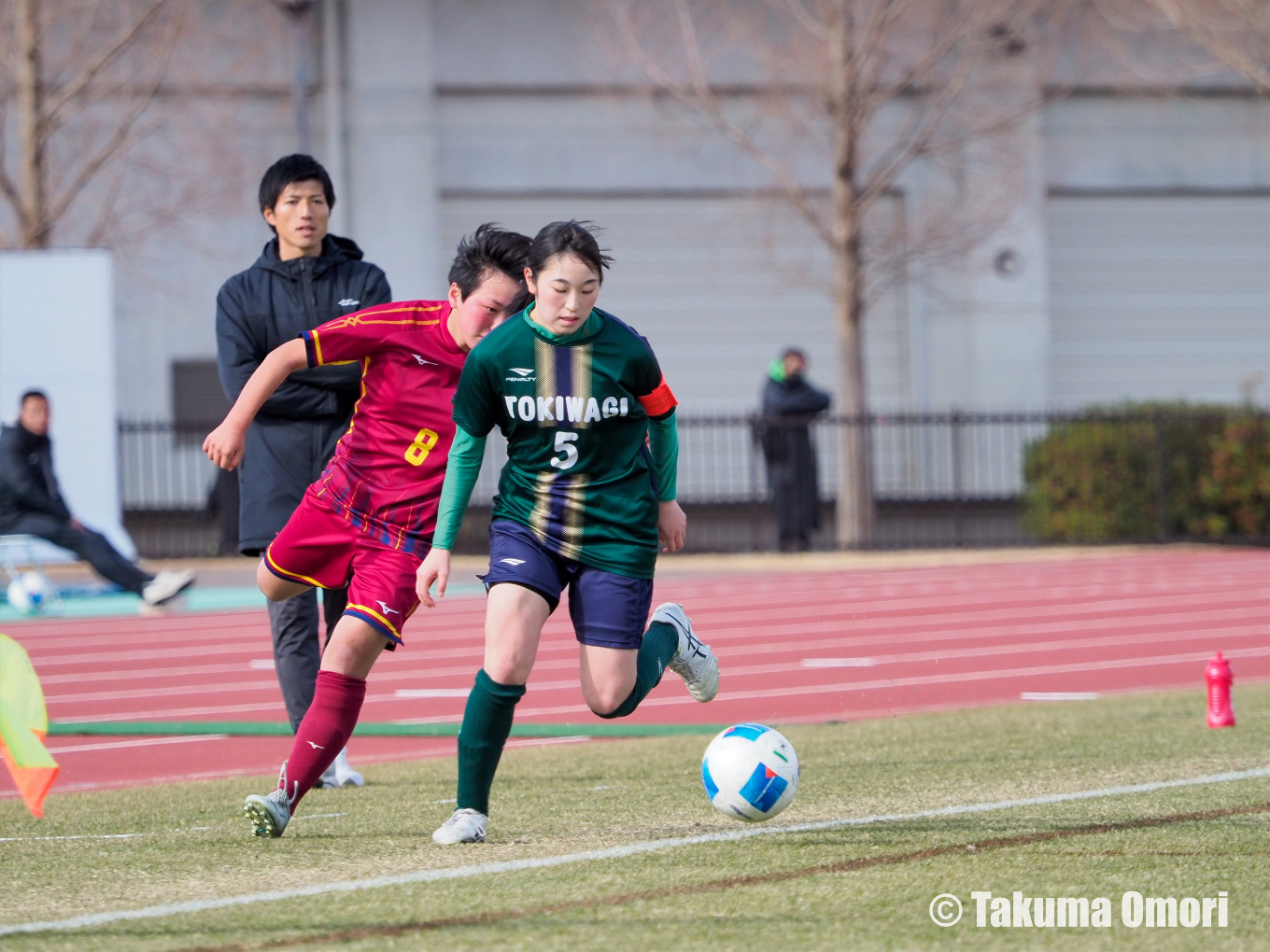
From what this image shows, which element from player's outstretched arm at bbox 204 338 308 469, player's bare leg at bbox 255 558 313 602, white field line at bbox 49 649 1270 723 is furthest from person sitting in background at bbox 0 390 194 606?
player's outstretched arm at bbox 204 338 308 469

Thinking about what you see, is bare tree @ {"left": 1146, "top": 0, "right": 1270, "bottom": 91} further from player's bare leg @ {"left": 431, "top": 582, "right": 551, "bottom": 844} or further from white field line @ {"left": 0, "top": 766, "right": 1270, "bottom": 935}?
player's bare leg @ {"left": 431, "top": 582, "right": 551, "bottom": 844}

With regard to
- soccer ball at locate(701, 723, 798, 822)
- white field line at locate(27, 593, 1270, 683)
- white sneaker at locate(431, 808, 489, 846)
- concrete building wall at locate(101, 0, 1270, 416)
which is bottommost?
white field line at locate(27, 593, 1270, 683)

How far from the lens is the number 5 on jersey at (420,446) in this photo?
18.0 feet

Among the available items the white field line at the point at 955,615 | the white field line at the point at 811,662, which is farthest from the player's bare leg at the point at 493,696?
the white field line at the point at 955,615

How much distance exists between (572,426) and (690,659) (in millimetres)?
1033

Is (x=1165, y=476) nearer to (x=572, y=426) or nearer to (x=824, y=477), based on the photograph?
(x=824, y=477)

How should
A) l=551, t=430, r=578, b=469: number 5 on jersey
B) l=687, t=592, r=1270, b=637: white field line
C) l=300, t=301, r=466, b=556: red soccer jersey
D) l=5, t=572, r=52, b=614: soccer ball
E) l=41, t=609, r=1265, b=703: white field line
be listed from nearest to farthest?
1. l=551, t=430, r=578, b=469: number 5 on jersey
2. l=300, t=301, r=466, b=556: red soccer jersey
3. l=41, t=609, r=1265, b=703: white field line
4. l=687, t=592, r=1270, b=637: white field line
5. l=5, t=572, r=52, b=614: soccer ball

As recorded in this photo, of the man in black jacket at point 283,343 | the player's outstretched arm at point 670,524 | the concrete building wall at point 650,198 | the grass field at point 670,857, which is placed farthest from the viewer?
the concrete building wall at point 650,198

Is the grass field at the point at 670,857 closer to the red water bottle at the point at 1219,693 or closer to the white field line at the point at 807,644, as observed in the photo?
the red water bottle at the point at 1219,693

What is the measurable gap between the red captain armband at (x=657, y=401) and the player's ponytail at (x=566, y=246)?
1.29 ft

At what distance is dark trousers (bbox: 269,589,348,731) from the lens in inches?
256

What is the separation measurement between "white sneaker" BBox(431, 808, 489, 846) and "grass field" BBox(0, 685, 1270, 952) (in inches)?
2.2

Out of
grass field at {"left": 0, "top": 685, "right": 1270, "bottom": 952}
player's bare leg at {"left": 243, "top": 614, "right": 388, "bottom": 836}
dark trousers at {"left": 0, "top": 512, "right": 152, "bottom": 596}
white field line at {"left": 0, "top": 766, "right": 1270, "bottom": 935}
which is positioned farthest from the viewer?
dark trousers at {"left": 0, "top": 512, "right": 152, "bottom": 596}

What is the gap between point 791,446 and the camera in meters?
20.6
